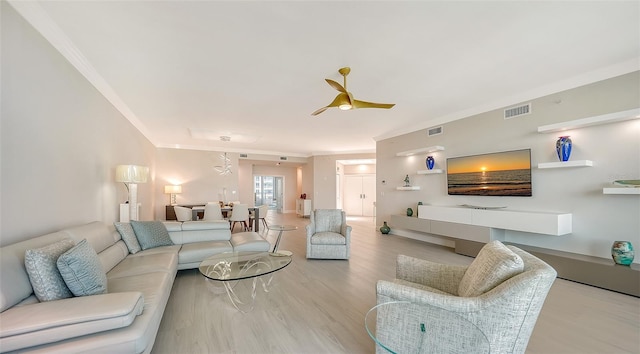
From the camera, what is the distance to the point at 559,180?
3.72 metres

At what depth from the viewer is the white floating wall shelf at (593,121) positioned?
3.00 m

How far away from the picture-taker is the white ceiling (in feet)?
7.04

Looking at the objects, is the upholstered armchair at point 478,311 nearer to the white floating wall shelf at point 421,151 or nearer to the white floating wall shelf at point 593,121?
the white floating wall shelf at point 593,121

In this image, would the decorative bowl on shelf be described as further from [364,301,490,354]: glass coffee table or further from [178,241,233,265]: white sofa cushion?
[178,241,233,265]: white sofa cushion

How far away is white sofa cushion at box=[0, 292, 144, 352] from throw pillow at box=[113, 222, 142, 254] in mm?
1718

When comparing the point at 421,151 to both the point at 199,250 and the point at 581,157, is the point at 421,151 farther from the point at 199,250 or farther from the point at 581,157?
the point at 199,250

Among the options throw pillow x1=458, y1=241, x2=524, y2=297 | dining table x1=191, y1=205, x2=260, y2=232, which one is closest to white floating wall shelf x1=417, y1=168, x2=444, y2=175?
throw pillow x1=458, y1=241, x2=524, y2=297

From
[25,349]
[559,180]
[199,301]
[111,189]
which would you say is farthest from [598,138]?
[111,189]

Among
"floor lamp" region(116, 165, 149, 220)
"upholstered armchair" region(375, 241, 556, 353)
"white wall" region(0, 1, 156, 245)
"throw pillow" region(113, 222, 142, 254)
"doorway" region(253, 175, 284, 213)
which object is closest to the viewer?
"upholstered armchair" region(375, 241, 556, 353)

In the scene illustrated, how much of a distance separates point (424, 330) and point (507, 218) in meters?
3.42

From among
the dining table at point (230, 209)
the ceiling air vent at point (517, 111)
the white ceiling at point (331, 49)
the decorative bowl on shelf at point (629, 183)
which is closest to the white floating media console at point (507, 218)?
the decorative bowl on shelf at point (629, 183)

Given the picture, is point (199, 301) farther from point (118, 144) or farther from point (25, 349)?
point (118, 144)

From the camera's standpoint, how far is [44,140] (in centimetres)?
222

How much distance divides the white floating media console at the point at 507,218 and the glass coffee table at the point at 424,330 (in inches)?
124
